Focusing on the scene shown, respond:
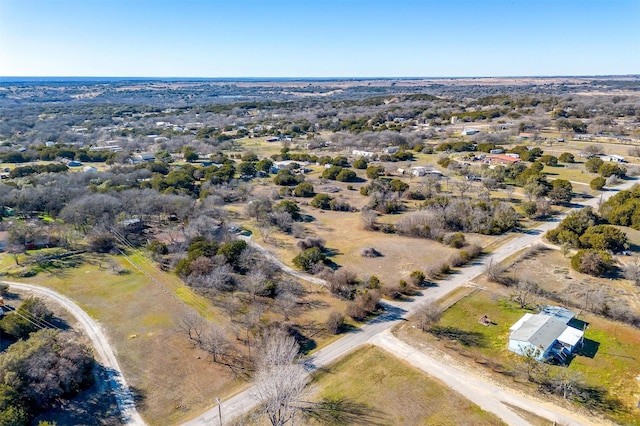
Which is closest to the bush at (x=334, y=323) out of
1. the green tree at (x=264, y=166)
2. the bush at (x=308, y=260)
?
the bush at (x=308, y=260)

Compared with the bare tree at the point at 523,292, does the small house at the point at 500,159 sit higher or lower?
higher

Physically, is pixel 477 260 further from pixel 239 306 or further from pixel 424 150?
pixel 424 150

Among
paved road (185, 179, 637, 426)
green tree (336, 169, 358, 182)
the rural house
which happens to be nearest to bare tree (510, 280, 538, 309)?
the rural house

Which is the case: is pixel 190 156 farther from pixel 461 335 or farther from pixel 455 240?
pixel 461 335

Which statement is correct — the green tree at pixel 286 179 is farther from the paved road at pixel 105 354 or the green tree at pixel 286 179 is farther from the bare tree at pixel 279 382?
the bare tree at pixel 279 382

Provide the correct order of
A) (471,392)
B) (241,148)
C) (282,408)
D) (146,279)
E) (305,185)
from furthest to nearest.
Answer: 1. (241,148)
2. (305,185)
3. (146,279)
4. (471,392)
5. (282,408)

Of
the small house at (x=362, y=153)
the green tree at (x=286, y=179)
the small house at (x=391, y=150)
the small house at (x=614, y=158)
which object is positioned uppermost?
the small house at (x=614, y=158)

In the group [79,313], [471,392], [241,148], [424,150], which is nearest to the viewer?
[471,392]

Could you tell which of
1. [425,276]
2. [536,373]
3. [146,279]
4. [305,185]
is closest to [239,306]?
[146,279]
